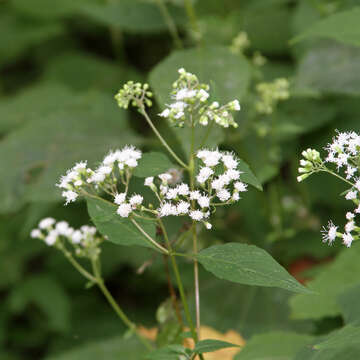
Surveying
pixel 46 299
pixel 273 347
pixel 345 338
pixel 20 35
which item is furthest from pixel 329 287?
pixel 20 35

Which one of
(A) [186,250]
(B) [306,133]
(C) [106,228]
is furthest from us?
(B) [306,133]

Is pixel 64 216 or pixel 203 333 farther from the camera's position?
pixel 64 216

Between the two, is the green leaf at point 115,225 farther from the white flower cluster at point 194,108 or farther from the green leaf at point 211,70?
the green leaf at point 211,70

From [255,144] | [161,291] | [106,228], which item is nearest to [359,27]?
[106,228]

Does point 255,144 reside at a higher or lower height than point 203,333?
higher

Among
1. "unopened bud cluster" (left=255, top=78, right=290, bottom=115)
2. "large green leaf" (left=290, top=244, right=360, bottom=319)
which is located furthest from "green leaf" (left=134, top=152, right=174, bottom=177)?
"unopened bud cluster" (left=255, top=78, right=290, bottom=115)

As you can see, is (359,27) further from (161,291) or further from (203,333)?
(161,291)
